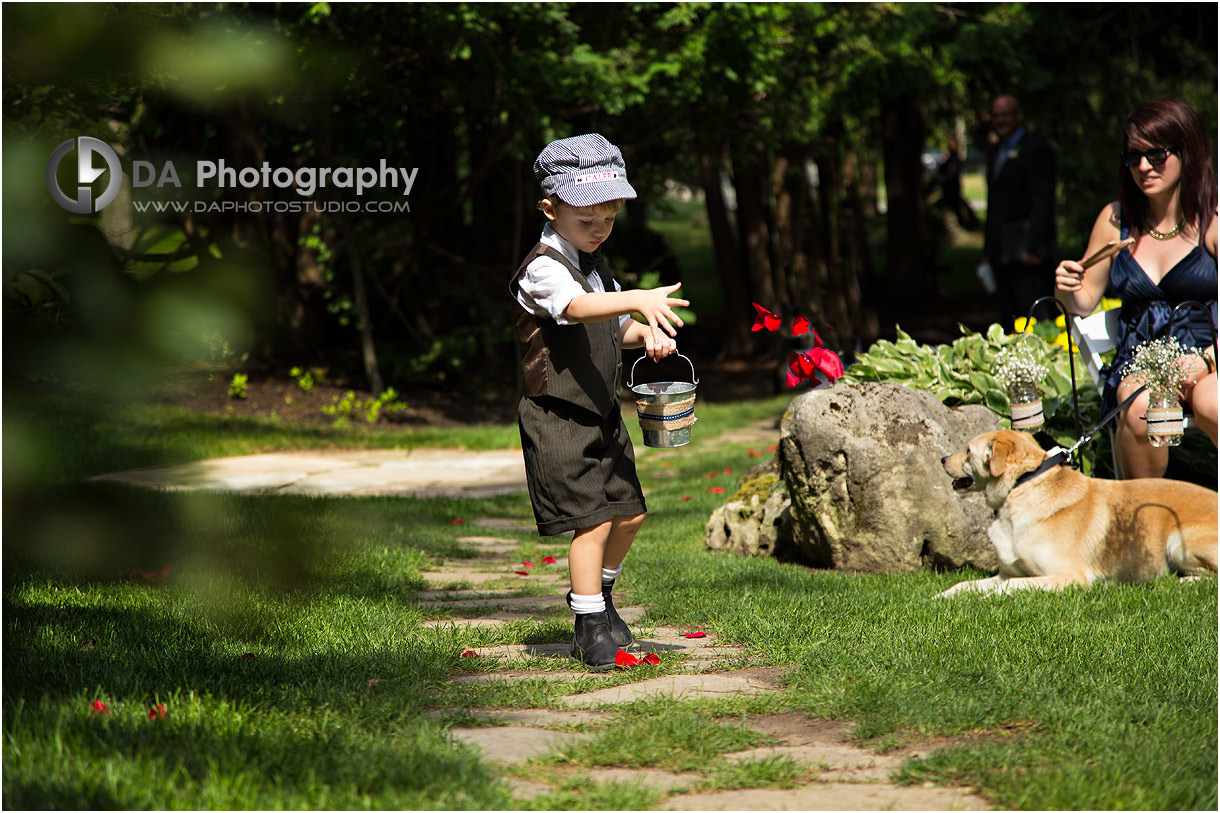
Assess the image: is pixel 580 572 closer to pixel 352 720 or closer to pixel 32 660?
pixel 352 720

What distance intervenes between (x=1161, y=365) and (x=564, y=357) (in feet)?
8.45

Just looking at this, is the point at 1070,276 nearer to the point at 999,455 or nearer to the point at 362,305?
the point at 999,455

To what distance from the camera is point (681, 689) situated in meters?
3.21

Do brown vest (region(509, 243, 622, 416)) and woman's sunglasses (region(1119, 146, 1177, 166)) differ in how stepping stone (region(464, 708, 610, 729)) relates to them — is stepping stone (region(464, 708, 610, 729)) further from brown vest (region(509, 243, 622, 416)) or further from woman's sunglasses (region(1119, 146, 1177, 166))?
woman's sunglasses (region(1119, 146, 1177, 166))

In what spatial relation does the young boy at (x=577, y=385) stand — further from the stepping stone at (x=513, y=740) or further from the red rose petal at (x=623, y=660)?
the stepping stone at (x=513, y=740)

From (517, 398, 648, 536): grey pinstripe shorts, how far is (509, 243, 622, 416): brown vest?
0.18 ft

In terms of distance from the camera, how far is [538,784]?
7.98 ft

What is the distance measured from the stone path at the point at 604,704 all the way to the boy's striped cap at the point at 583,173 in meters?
1.52

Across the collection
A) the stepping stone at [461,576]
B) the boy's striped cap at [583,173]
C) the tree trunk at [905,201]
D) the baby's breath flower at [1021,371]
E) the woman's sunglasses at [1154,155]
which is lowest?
the stepping stone at [461,576]

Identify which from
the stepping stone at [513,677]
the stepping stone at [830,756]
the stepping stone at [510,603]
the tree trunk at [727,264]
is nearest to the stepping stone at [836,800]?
the stepping stone at [830,756]

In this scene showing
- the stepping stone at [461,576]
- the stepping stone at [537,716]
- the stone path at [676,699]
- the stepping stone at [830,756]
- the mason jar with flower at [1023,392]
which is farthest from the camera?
the stepping stone at [461,576]

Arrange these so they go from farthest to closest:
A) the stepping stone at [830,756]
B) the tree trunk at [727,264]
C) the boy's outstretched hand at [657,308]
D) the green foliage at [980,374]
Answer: the tree trunk at [727,264], the green foliage at [980,374], the boy's outstretched hand at [657,308], the stepping stone at [830,756]

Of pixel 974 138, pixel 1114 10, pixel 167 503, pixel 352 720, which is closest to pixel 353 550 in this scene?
pixel 167 503

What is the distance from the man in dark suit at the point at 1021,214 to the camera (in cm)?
818
